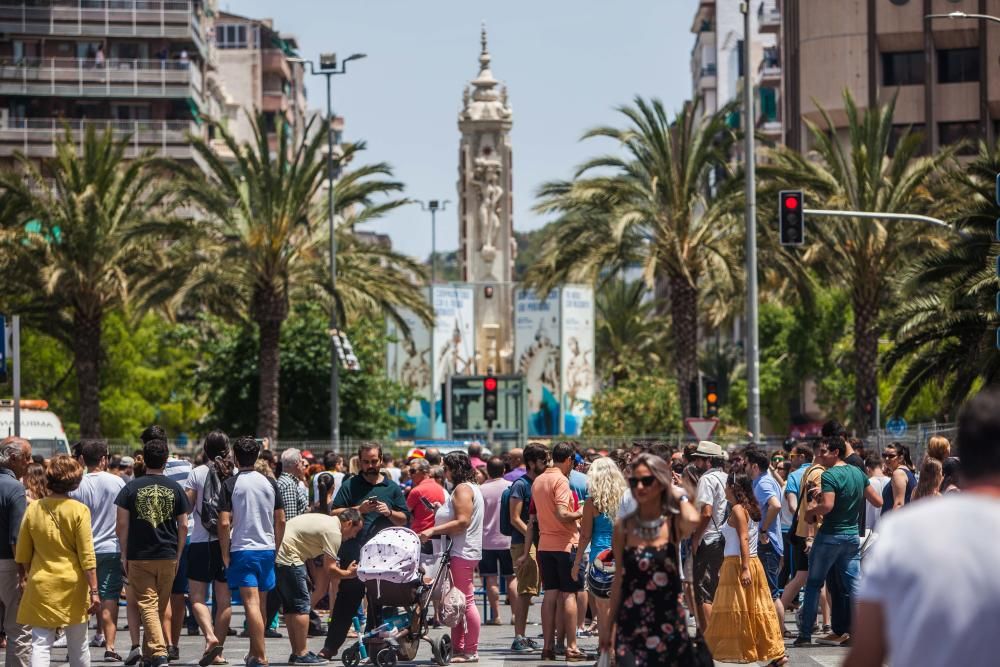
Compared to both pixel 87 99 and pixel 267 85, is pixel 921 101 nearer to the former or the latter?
pixel 87 99

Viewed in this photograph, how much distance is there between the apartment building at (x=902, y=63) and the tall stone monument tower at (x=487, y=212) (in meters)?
11.3

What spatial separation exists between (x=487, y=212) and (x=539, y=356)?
7272 mm

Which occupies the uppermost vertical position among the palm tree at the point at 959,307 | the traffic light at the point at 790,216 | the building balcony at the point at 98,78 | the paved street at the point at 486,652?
the building balcony at the point at 98,78

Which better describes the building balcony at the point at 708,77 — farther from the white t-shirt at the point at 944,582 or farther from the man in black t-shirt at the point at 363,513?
the white t-shirt at the point at 944,582

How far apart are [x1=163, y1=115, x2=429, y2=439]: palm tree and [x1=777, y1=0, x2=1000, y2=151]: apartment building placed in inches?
1010

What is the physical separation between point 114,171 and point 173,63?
1352 inches

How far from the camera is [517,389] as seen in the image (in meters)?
61.2

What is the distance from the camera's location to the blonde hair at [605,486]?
1245 cm

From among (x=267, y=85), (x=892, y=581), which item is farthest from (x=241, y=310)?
(x=267, y=85)

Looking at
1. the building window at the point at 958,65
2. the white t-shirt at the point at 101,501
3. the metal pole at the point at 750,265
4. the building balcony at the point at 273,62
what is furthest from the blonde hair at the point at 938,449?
the building balcony at the point at 273,62

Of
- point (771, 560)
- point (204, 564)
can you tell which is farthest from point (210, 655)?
point (771, 560)

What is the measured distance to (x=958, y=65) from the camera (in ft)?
205

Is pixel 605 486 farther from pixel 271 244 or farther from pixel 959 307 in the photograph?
pixel 271 244

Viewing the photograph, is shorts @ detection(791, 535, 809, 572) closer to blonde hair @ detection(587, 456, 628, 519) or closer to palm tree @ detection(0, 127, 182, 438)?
blonde hair @ detection(587, 456, 628, 519)
